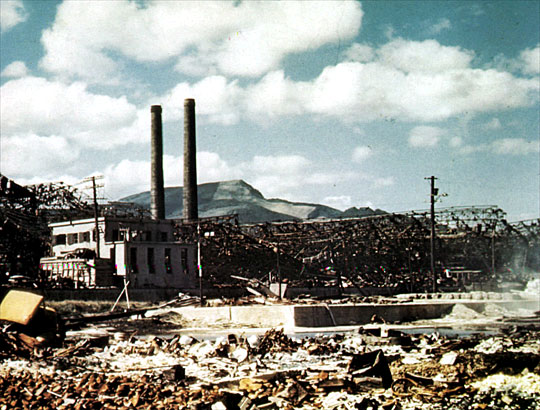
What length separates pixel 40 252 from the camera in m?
49.6

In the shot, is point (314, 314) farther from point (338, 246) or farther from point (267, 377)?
point (338, 246)

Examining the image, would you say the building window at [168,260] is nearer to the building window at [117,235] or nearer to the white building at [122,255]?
the white building at [122,255]

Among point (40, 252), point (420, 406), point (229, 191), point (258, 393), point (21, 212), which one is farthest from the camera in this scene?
point (229, 191)

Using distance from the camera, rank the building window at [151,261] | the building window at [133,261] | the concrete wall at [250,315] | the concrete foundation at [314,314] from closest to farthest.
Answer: the concrete foundation at [314,314]
the concrete wall at [250,315]
the building window at [133,261]
the building window at [151,261]

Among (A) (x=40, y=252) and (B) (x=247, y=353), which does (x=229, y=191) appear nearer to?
(A) (x=40, y=252)

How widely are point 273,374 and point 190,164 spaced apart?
167ft

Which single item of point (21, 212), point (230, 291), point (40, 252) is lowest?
point (230, 291)

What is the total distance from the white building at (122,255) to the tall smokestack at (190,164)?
1160 centimetres

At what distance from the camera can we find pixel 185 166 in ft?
202

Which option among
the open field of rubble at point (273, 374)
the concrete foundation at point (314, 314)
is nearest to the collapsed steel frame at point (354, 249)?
the concrete foundation at point (314, 314)

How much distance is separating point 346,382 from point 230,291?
31122 mm

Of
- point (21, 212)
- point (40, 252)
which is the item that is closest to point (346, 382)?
point (40, 252)

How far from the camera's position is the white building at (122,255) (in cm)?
4084

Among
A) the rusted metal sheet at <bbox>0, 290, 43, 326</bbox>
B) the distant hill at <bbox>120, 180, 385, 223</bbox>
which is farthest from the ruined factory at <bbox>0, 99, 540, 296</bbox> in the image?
the distant hill at <bbox>120, 180, 385, 223</bbox>
